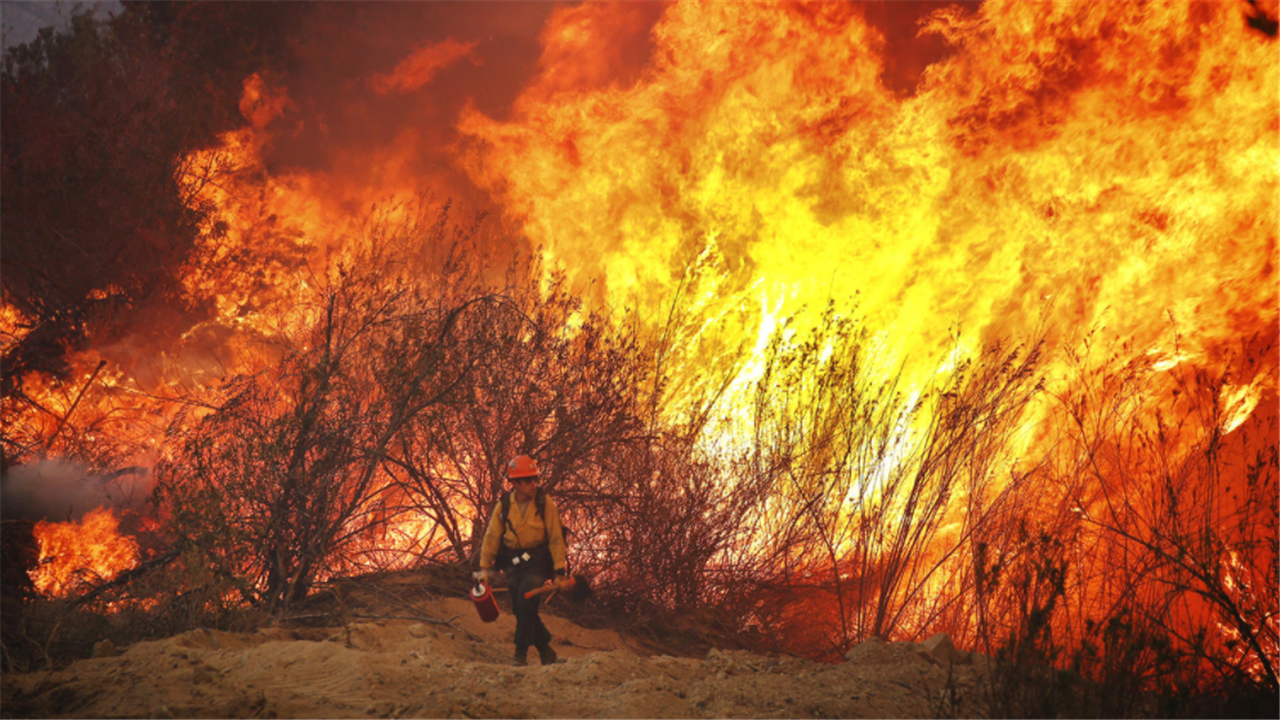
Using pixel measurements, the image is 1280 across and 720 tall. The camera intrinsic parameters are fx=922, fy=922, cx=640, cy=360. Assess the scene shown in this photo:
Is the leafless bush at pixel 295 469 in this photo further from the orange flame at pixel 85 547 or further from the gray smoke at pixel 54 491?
the gray smoke at pixel 54 491

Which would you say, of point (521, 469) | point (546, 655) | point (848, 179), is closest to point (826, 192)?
point (848, 179)

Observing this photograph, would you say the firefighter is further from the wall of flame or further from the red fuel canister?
the wall of flame

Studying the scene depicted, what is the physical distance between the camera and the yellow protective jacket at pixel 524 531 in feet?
25.9

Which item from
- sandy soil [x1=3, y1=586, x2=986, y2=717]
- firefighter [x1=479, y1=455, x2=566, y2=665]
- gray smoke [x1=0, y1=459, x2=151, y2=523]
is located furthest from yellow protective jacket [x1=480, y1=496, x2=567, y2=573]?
gray smoke [x1=0, y1=459, x2=151, y2=523]

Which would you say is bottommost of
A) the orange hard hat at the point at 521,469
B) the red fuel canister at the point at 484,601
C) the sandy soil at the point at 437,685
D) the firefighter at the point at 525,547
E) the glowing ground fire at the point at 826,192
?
the sandy soil at the point at 437,685

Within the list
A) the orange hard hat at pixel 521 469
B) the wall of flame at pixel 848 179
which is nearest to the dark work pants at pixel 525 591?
the orange hard hat at pixel 521 469

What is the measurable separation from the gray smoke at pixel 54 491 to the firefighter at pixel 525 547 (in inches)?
326

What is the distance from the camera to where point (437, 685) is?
6.11 m

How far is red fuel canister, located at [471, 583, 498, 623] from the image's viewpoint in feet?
24.8

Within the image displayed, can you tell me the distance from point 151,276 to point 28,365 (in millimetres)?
2284

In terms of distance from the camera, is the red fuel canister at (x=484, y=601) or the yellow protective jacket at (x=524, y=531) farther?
the yellow protective jacket at (x=524, y=531)

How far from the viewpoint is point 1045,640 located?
5375mm

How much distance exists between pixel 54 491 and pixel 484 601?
9.87 meters

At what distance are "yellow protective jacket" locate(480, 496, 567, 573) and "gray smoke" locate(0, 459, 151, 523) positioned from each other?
27.0 ft
